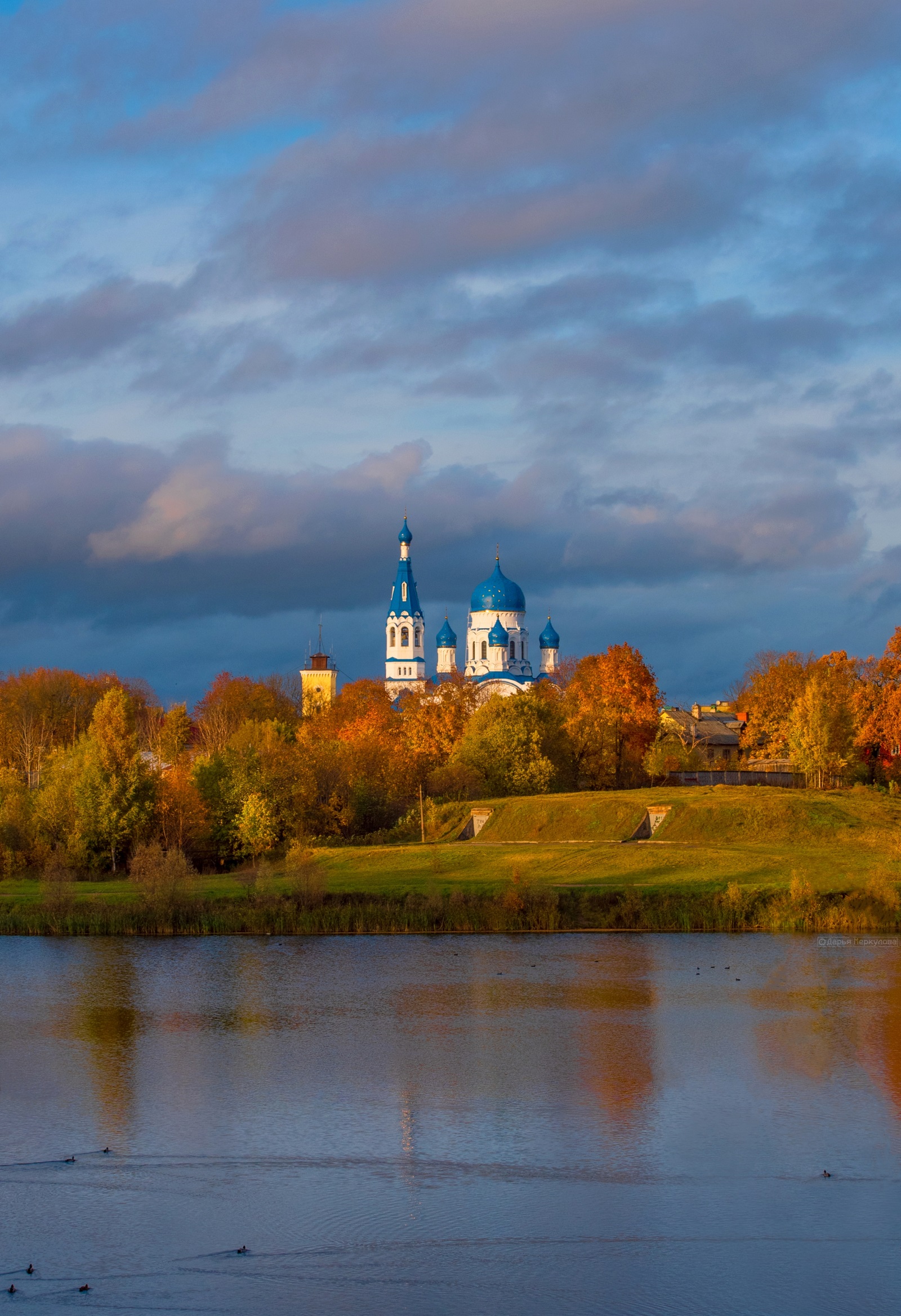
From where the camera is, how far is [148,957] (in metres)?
41.5

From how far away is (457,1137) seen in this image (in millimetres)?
23422

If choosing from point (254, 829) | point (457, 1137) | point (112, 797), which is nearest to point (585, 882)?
point (254, 829)

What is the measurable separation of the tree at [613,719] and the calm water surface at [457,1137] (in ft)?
117

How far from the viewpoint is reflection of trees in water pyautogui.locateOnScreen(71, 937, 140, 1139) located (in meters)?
25.5

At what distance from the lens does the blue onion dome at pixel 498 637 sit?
144m

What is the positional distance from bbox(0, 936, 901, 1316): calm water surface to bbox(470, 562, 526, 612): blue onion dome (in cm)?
10939

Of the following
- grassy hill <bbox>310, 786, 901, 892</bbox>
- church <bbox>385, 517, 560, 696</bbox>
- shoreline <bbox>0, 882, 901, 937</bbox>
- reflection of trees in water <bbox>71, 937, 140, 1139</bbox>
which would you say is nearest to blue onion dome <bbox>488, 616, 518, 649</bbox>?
church <bbox>385, 517, 560, 696</bbox>

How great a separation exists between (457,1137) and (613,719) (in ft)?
176

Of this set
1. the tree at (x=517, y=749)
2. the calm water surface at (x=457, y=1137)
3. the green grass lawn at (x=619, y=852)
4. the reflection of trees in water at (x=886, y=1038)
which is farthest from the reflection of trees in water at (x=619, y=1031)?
the tree at (x=517, y=749)

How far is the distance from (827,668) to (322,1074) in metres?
65.5

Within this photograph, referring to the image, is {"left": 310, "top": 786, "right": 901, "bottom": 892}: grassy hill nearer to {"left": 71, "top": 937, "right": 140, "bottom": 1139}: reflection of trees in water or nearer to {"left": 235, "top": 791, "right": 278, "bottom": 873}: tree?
{"left": 235, "top": 791, "right": 278, "bottom": 873}: tree

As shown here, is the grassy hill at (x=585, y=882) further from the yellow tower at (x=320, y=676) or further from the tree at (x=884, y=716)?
the yellow tower at (x=320, y=676)

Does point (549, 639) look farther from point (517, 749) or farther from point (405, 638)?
point (517, 749)

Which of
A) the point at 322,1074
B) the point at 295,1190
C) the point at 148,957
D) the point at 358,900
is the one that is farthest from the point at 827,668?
the point at 295,1190
